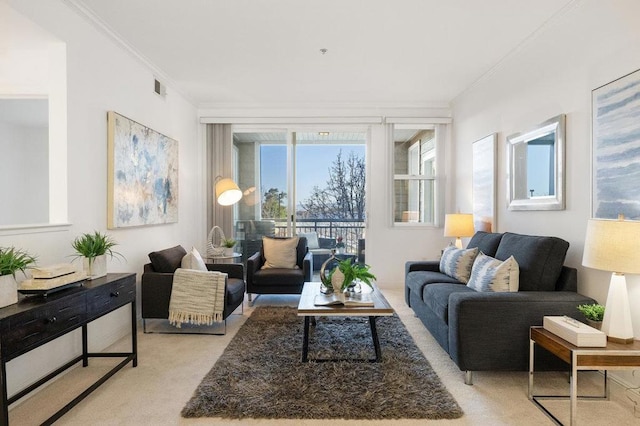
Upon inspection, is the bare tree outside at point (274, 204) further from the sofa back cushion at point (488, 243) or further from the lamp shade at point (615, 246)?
the lamp shade at point (615, 246)

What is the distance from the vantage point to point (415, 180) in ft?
19.7

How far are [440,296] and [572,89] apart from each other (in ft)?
6.45

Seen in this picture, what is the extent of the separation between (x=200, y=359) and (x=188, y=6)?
2.83m

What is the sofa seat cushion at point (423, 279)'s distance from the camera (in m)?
3.82

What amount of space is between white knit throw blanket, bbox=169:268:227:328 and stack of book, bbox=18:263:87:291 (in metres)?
1.32

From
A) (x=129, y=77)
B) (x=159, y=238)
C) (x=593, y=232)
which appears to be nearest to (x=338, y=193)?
(x=159, y=238)

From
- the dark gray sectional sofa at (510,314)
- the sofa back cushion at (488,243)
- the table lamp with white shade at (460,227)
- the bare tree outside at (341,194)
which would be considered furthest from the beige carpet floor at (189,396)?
the bare tree outside at (341,194)

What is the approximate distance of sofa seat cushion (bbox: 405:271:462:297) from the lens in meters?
3.82

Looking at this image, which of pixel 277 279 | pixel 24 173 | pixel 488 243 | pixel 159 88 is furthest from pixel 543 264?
pixel 24 173

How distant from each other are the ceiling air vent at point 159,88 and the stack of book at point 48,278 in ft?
9.00

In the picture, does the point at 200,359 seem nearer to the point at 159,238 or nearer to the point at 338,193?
the point at 159,238

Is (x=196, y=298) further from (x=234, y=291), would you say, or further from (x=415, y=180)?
(x=415, y=180)

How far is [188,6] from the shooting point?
304cm

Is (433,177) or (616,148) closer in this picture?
(616,148)
